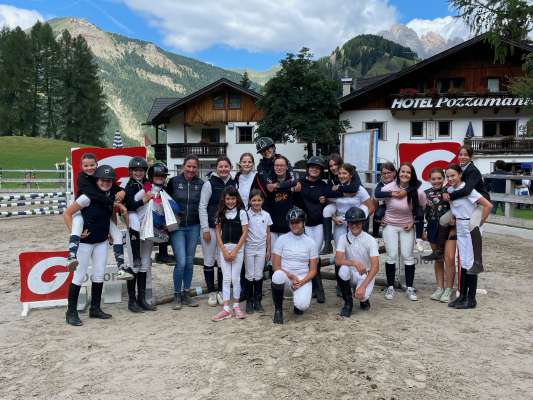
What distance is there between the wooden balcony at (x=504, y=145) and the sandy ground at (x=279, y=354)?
953 inches

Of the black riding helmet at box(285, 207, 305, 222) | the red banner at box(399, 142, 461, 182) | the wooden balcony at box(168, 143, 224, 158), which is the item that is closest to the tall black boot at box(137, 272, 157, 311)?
the black riding helmet at box(285, 207, 305, 222)

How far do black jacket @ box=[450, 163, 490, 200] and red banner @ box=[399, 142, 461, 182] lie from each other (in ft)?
5.04

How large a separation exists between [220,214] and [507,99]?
28.2 meters

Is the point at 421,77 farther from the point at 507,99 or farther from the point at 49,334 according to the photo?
the point at 49,334

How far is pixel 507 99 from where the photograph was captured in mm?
28438

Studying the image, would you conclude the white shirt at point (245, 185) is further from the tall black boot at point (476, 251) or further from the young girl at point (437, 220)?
the tall black boot at point (476, 251)

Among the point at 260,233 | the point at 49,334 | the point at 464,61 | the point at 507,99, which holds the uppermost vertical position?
the point at 464,61

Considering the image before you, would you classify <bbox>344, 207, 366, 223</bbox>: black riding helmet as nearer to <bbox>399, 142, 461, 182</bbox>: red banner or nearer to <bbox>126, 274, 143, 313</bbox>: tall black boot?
<bbox>399, 142, 461, 182</bbox>: red banner

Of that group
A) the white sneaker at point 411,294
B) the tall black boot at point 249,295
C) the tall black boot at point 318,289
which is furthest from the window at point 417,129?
the tall black boot at point 249,295

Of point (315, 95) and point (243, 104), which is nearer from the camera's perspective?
point (315, 95)

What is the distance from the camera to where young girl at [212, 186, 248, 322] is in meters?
5.64

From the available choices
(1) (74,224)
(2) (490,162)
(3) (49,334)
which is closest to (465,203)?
(1) (74,224)

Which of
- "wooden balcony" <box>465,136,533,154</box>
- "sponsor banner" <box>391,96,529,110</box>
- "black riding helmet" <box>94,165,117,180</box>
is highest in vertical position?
"sponsor banner" <box>391,96,529,110</box>

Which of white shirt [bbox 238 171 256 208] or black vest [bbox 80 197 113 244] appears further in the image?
white shirt [bbox 238 171 256 208]
